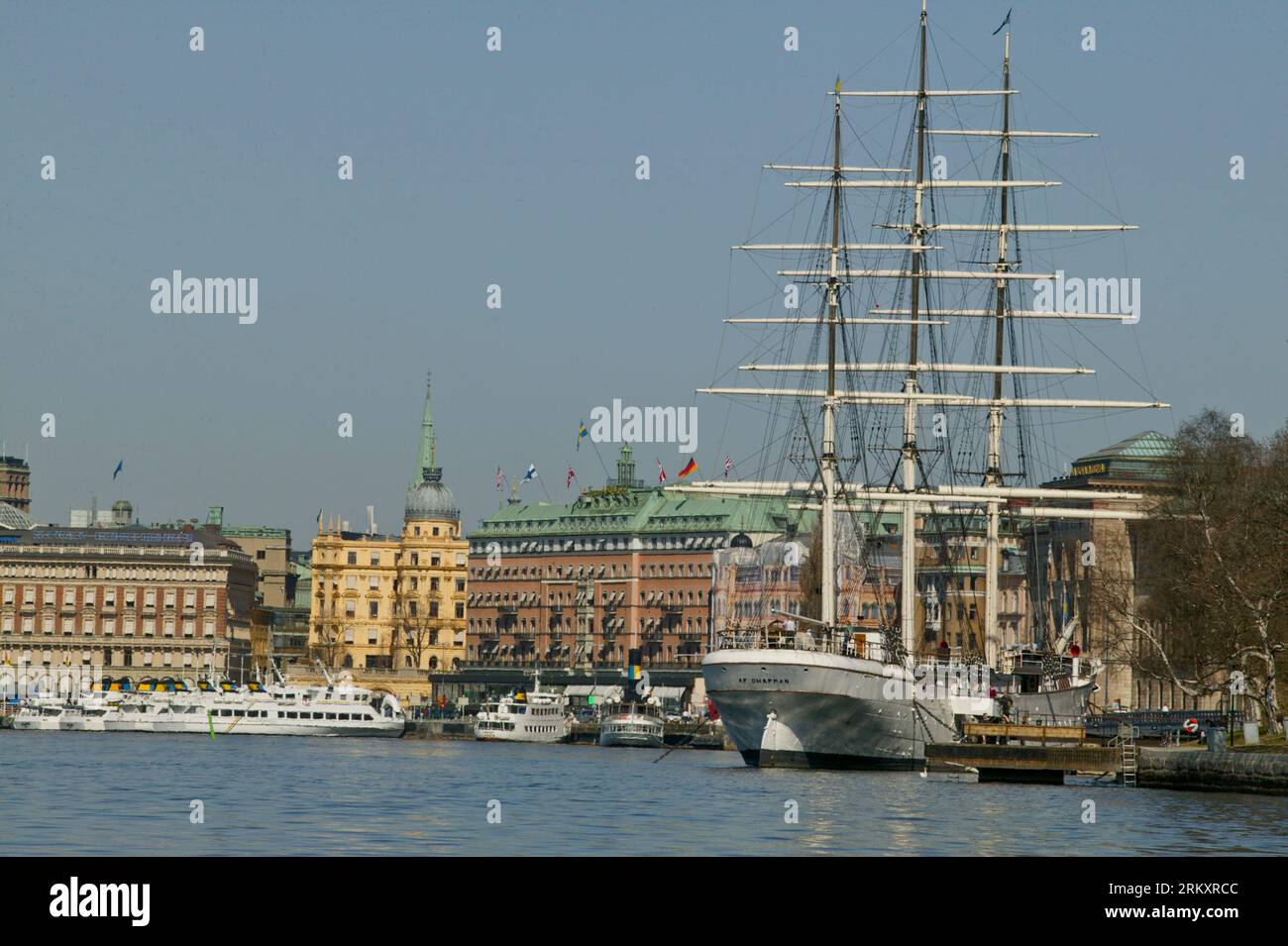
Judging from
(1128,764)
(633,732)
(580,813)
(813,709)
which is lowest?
(633,732)

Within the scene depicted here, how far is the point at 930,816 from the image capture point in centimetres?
6719

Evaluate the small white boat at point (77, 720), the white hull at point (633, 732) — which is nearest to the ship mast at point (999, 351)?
the white hull at point (633, 732)

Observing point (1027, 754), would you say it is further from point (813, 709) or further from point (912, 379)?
point (912, 379)

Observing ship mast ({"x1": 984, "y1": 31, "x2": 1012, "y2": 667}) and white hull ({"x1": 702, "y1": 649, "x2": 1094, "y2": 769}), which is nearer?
white hull ({"x1": 702, "y1": 649, "x2": 1094, "y2": 769})

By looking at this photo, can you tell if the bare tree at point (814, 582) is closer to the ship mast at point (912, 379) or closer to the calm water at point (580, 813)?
the ship mast at point (912, 379)

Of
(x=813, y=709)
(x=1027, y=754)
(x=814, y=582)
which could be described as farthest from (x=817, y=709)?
(x=814, y=582)

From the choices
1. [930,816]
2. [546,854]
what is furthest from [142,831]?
[930,816]

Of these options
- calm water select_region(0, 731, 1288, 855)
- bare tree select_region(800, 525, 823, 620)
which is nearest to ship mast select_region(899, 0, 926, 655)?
bare tree select_region(800, 525, 823, 620)

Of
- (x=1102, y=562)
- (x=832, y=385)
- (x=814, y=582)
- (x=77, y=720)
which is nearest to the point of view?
(x=832, y=385)

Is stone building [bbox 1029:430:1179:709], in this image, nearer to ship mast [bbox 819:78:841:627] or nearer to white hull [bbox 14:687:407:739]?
ship mast [bbox 819:78:841:627]

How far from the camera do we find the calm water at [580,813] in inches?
2151

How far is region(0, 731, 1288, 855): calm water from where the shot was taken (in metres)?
54.6

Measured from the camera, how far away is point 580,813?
6794 centimetres
